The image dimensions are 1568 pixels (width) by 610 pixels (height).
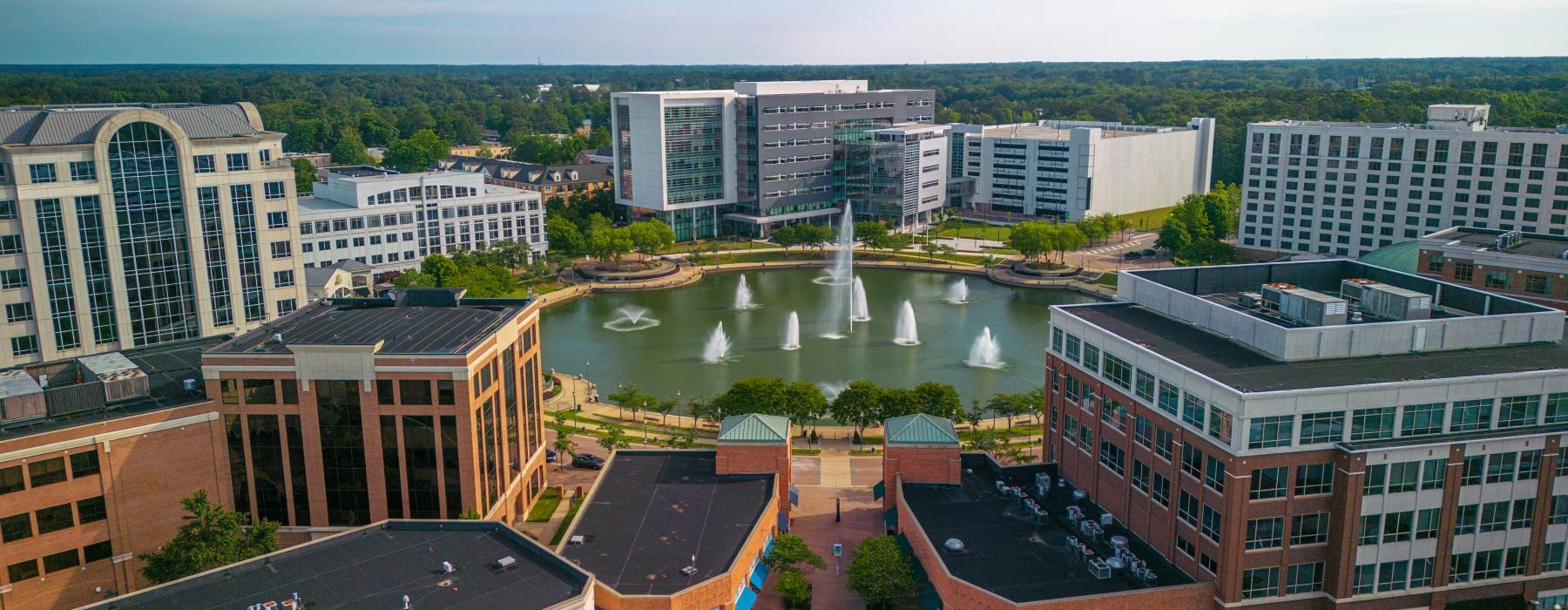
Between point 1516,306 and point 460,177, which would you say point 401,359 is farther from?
point 460,177

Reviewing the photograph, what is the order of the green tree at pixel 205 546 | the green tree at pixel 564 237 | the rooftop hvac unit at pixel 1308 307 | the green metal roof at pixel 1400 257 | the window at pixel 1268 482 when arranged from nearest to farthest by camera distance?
the window at pixel 1268 482
the green tree at pixel 205 546
the rooftop hvac unit at pixel 1308 307
the green metal roof at pixel 1400 257
the green tree at pixel 564 237

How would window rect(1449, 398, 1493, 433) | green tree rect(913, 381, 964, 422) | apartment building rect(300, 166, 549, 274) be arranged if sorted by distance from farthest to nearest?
1. apartment building rect(300, 166, 549, 274)
2. green tree rect(913, 381, 964, 422)
3. window rect(1449, 398, 1493, 433)

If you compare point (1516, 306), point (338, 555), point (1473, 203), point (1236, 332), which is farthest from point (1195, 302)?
point (1473, 203)

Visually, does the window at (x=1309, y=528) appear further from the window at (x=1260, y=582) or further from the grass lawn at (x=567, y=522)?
the grass lawn at (x=567, y=522)

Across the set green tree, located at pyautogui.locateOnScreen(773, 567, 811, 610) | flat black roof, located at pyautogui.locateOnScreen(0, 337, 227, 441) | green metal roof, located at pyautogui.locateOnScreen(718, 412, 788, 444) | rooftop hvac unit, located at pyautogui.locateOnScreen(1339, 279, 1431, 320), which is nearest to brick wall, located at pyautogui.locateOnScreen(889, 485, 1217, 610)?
green tree, located at pyautogui.locateOnScreen(773, 567, 811, 610)

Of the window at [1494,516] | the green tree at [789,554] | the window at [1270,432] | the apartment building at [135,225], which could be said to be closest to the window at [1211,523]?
the window at [1270,432]

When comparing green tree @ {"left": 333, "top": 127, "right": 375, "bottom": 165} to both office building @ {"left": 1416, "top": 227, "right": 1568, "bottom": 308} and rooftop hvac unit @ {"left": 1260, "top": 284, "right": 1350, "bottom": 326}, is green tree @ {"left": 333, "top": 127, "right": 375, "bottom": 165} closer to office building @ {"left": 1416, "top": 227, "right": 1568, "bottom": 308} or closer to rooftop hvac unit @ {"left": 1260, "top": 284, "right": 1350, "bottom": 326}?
office building @ {"left": 1416, "top": 227, "right": 1568, "bottom": 308}

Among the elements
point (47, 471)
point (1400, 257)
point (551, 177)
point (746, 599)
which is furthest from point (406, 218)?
point (1400, 257)
